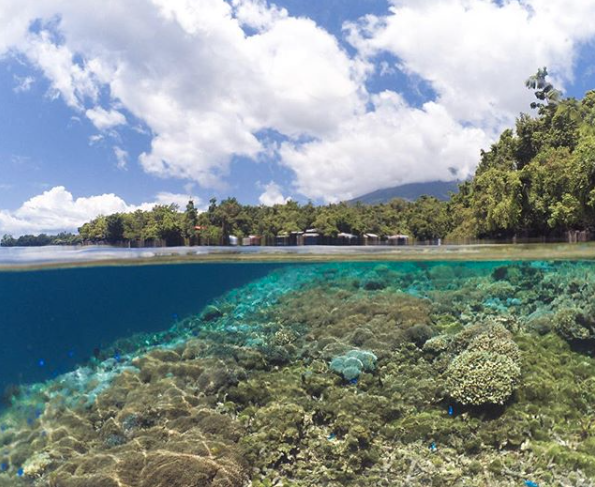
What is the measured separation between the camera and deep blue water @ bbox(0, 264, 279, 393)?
18953mm

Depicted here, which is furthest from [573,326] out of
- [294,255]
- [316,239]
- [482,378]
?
[316,239]

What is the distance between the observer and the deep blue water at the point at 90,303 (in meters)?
19.0

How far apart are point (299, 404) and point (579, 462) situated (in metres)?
4.27

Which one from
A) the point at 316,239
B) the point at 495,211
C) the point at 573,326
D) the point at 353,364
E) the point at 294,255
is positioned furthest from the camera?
the point at 316,239

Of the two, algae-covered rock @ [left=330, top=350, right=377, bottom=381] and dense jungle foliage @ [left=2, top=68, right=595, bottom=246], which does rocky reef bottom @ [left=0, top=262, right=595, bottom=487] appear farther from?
dense jungle foliage @ [left=2, top=68, right=595, bottom=246]

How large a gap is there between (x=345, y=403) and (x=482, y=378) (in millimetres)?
2389

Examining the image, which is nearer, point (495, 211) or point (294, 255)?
point (294, 255)

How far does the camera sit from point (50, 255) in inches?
601

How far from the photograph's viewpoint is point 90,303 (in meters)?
25.7

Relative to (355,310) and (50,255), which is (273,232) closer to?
(50,255)

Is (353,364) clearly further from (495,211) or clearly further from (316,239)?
(316,239)

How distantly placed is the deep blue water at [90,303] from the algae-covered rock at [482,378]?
11.7m

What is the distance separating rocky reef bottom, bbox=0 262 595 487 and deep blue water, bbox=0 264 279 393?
8349 mm

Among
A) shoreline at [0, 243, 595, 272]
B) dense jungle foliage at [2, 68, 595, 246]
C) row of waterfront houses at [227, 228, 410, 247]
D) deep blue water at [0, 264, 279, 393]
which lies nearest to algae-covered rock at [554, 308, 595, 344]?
shoreline at [0, 243, 595, 272]
